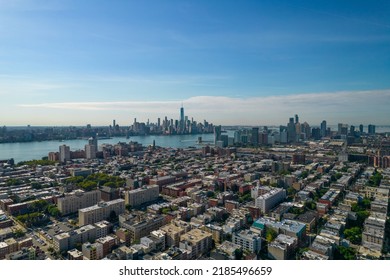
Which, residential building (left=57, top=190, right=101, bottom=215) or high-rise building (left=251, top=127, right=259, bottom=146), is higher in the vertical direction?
high-rise building (left=251, top=127, right=259, bottom=146)

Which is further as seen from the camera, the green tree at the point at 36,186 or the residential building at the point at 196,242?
the green tree at the point at 36,186

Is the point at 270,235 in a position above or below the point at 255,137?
below

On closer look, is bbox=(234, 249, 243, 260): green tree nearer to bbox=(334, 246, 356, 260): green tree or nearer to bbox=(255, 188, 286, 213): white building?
bbox=(334, 246, 356, 260): green tree

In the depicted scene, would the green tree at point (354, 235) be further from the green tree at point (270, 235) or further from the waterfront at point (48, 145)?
the waterfront at point (48, 145)

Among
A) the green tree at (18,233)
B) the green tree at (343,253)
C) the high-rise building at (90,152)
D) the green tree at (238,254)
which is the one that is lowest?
the green tree at (18,233)

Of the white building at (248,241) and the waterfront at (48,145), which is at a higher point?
the waterfront at (48,145)

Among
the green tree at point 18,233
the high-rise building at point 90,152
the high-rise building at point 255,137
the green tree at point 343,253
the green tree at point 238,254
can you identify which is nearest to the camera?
the green tree at point 238,254

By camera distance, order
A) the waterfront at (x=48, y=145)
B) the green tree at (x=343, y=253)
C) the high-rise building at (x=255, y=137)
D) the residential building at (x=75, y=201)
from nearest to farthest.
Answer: the green tree at (x=343, y=253), the residential building at (x=75, y=201), the waterfront at (x=48, y=145), the high-rise building at (x=255, y=137)

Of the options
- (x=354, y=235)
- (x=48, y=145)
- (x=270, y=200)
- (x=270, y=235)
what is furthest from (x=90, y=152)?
(x=354, y=235)

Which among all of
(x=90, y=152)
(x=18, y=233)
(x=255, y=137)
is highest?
(x=255, y=137)

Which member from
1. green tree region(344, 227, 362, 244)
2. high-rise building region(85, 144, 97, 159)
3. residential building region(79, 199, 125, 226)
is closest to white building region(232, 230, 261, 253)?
green tree region(344, 227, 362, 244)

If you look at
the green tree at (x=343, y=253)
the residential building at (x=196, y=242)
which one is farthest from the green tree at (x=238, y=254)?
the green tree at (x=343, y=253)

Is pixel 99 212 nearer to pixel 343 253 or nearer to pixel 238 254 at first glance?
pixel 238 254
